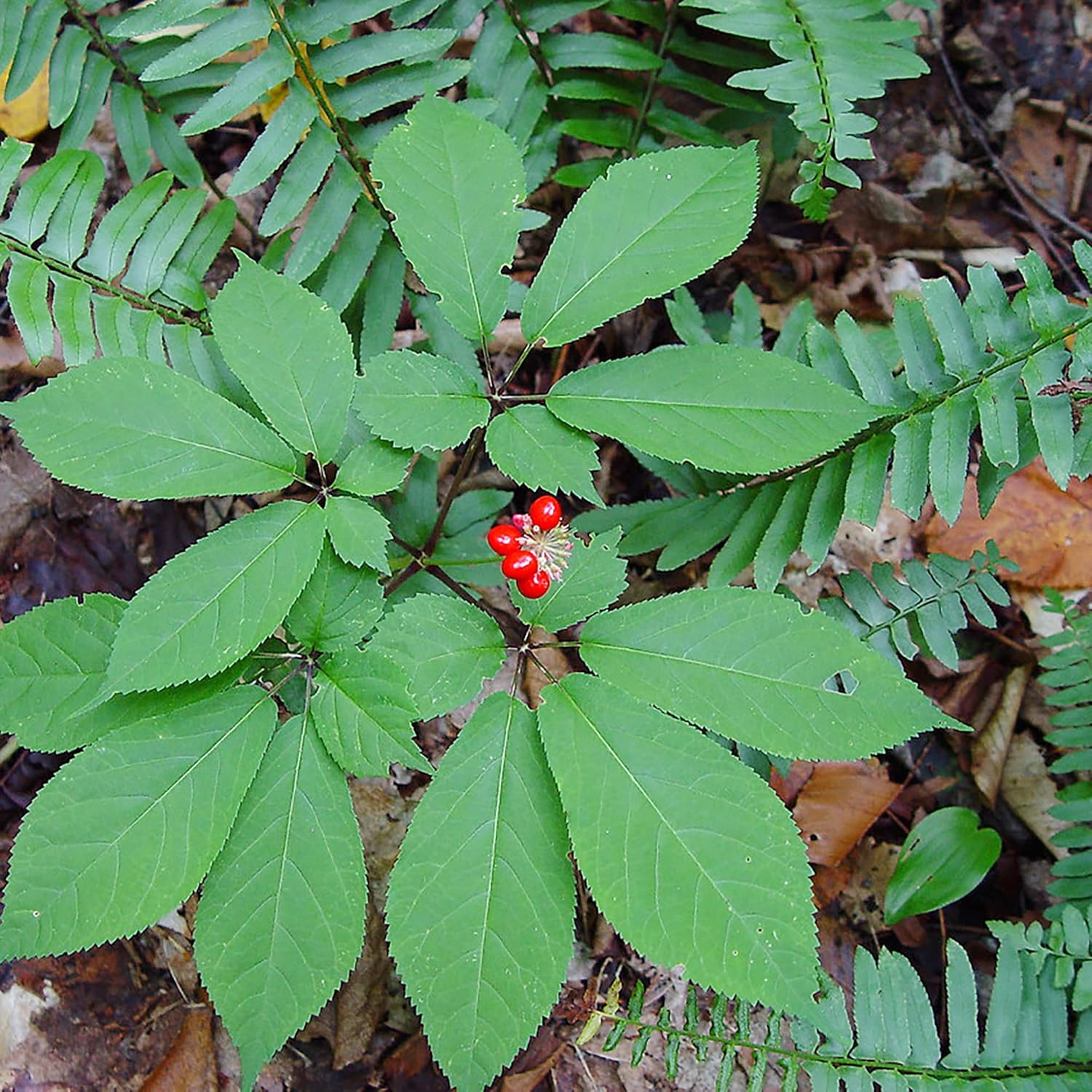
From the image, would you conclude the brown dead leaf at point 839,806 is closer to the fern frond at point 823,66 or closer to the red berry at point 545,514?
the red berry at point 545,514

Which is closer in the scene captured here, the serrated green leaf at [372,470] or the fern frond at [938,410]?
the serrated green leaf at [372,470]

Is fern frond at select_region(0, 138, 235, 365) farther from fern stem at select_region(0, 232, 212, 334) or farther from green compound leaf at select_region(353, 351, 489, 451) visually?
green compound leaf at select_region(353, 351, 489, 451)

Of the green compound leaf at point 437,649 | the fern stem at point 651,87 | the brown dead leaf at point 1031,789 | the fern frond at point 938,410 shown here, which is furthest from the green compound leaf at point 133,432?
the brown dead leaf at point 1031,789

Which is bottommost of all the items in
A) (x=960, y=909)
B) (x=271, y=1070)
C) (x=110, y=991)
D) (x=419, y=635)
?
(x=960, y=909)

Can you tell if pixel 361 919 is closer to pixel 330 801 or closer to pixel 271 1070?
pixel 330 801

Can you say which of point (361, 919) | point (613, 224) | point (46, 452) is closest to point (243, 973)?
point (361, 919)

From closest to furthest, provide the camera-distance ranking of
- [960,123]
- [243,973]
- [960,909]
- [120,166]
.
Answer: [243,973]
[960,909]
[120,166]
[960,123]

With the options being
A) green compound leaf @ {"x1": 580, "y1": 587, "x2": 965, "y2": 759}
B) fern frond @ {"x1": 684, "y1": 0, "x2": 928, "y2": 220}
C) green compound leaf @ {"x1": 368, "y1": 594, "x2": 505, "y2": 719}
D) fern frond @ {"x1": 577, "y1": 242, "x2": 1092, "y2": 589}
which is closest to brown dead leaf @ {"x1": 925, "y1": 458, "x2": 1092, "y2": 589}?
fern frond @ {"x1": 577, "y1": 242, "x2": 1092, "y2": 589}
